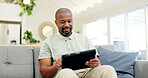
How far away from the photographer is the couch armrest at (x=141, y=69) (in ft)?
6.27

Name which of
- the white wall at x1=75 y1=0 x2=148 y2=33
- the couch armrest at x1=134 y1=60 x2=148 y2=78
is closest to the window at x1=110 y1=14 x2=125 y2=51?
the white wall at x1=75 y1=0 x2=148 y2=33

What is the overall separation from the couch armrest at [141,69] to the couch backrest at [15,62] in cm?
121

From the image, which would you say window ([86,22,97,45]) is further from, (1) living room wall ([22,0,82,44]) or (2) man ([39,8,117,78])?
(2) man ([39,8,117,78])

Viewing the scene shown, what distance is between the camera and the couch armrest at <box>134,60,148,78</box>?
6.27 ft

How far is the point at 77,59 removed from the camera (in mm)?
1378

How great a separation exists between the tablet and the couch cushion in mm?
751

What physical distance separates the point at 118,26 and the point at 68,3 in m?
2.32

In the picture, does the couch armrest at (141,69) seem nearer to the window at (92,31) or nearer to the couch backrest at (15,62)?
the couch backrest at (15,62)

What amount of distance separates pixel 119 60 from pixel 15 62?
1240 millimetres

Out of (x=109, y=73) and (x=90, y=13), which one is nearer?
(x=109, y=73)

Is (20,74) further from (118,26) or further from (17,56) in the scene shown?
(118,26)

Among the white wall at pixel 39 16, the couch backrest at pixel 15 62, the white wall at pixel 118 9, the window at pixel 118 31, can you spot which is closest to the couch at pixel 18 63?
the couch backrest at pixel 15 62

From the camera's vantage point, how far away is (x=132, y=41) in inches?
205

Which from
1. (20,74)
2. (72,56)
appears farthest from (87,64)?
(20,74)
